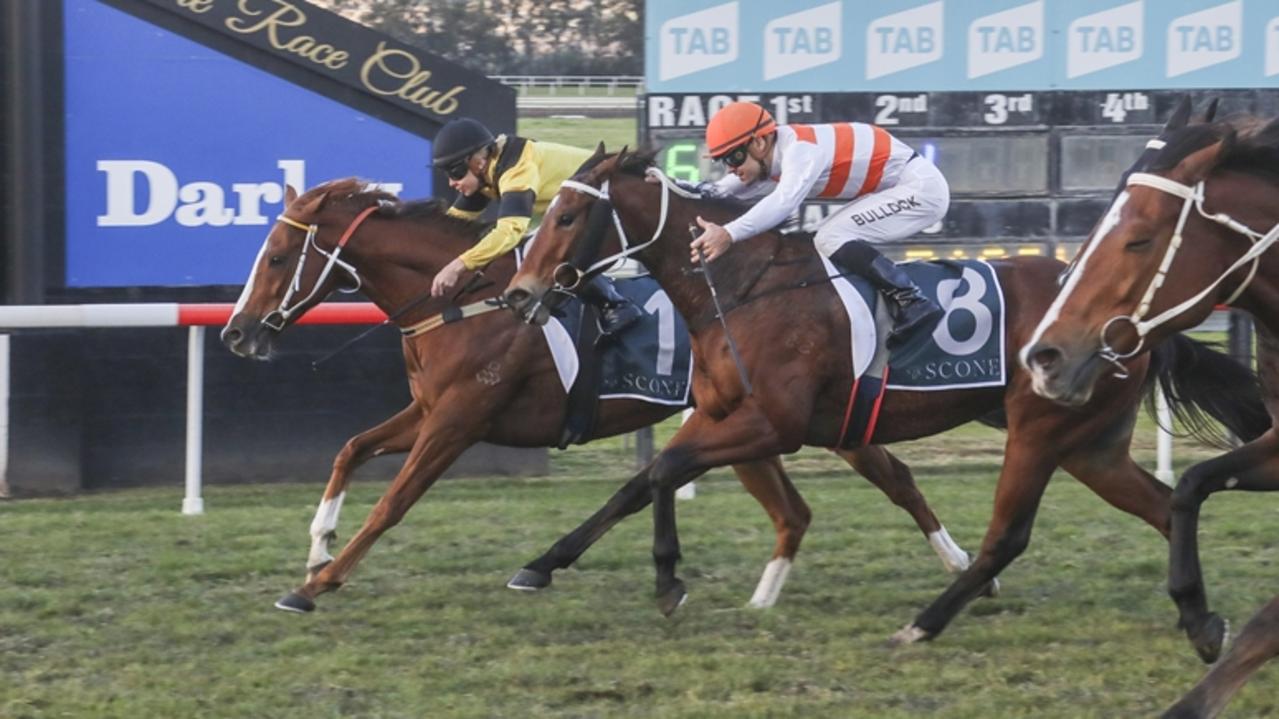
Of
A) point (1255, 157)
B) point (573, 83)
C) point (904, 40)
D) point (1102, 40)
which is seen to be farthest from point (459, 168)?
point (573, 83)

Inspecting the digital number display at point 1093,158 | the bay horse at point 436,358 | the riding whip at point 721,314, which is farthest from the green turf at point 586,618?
the digital number display at point 1093,158

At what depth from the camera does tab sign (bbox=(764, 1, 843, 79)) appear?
871cm

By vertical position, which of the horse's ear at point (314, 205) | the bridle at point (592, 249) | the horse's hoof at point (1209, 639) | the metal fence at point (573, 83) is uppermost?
the metal fence at point (573, 83)

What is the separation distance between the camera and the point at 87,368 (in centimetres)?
841

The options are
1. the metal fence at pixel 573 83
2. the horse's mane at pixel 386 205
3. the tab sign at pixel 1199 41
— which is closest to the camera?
the horse's mane at pixel 386 205

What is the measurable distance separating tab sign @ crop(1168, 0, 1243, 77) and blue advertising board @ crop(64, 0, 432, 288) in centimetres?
376

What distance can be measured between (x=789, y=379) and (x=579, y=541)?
1.04 m

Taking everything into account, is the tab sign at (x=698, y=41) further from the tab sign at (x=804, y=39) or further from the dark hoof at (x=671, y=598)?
the dark hoof at (x=671, y=598)

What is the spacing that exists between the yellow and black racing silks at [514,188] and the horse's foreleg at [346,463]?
64cm

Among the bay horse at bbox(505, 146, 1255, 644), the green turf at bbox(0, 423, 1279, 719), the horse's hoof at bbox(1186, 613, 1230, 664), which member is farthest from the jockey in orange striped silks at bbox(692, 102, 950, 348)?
the horse's hoof at bbox(1186, 613, 1230, 664)

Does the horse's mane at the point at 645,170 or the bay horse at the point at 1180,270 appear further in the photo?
the horse's mane at the point at 645,170

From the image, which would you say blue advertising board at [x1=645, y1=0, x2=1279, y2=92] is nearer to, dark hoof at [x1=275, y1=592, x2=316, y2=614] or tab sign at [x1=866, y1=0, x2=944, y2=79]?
tab sign at [x1=866, y1=0, x2=944, y2=79]

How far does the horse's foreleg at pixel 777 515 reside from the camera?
19.0ft

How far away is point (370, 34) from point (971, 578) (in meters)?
4.72
